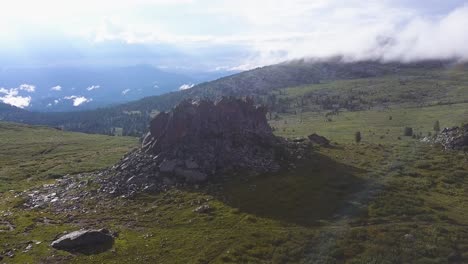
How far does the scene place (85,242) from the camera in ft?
250

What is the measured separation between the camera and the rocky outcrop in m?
142

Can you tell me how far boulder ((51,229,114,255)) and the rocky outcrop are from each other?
110 metres

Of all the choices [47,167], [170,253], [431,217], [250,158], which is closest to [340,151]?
[250,158]

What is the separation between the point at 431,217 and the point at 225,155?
4799cm

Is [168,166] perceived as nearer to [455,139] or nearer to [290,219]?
[290,219]

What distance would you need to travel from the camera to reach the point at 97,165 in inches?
6811

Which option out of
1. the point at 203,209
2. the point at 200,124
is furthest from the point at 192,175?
the point at 200,124

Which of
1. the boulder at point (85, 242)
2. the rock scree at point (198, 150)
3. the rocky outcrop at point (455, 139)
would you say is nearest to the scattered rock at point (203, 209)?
the rock scree at point (198, 150)

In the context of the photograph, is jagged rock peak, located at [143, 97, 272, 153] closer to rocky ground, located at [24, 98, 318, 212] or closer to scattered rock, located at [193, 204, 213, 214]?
rocky ground, located at [24, 98, 318, 212]

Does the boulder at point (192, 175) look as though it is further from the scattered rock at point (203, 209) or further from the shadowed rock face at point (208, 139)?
the scattered rock at point (203, 209)

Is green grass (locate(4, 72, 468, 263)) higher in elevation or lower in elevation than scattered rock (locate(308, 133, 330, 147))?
lower

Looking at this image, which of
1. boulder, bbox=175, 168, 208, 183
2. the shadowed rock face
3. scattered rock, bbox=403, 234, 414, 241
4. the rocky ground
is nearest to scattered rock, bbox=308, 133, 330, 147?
the rocky ground

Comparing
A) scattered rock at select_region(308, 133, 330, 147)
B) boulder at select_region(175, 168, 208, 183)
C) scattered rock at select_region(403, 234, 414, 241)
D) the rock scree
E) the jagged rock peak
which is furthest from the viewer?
scattered rock at select_region(308, 133, 330, 147)

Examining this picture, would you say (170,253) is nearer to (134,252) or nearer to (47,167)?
(134,252)
